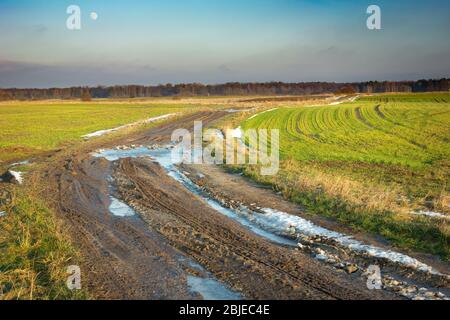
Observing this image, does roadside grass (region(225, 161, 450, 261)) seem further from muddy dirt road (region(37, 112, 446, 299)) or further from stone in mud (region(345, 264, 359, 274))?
stone in mud (region(345, 264, 359, 274))

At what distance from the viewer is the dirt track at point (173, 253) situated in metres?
7.05

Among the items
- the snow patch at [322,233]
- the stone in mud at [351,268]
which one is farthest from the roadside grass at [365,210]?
the stone in mud at [351,268]

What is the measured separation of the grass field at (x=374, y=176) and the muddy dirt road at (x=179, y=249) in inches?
63.1

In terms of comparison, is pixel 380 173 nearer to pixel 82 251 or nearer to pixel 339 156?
pixel 339 156

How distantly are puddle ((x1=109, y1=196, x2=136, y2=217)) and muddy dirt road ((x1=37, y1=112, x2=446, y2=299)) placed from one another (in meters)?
0.03

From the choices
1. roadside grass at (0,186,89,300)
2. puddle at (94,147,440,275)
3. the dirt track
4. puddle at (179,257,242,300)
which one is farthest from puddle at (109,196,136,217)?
puddle at (179,257,242,300)

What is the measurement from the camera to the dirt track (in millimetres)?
7047

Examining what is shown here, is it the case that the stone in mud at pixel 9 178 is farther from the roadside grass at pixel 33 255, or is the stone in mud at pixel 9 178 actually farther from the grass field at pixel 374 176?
the grass field at pixel 374 176

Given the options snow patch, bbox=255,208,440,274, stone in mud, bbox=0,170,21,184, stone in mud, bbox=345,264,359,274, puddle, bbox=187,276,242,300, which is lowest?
puddle, bbox=187,276,242,300

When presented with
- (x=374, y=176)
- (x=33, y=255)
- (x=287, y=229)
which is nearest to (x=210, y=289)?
(x=287, y=229)

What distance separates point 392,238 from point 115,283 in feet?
20.8

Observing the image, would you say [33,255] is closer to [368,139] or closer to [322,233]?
[322,233]

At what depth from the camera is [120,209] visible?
12070 millimetres

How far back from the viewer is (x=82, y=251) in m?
8.77
